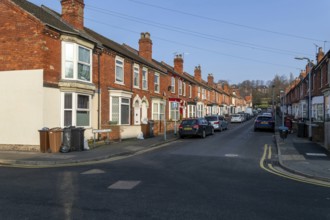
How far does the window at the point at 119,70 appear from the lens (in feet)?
75.3

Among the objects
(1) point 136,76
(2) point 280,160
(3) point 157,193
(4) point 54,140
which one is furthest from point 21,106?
(2) point 280,160

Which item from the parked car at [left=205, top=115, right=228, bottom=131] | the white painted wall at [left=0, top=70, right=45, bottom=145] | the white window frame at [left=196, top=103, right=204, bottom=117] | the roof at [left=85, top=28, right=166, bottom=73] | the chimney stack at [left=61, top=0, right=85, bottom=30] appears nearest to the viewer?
the white painted wall at [left=0, top=70, right=45, bottom=145]

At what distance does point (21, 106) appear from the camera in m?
16.0

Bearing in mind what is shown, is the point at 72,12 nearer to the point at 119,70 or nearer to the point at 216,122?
the point at 119,70

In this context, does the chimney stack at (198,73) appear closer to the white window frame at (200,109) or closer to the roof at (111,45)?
the white window frame at (200,109)

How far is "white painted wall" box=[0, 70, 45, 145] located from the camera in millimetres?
15664

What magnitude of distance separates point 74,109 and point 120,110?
5.41 m

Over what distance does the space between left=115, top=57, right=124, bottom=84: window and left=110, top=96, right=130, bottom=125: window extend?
1.37m

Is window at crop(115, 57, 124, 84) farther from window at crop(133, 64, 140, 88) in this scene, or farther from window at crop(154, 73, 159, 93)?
window at crop(154, 73, 159, 93)

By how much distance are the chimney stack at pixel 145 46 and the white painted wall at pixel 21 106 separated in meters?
17.2

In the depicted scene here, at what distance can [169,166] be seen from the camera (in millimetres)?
11672

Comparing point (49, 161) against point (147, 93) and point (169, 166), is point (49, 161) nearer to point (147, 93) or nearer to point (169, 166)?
point (169, 166)

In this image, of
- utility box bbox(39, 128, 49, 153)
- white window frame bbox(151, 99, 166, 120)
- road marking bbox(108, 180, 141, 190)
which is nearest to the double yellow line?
road marking bbox(108, 180, 141, 190)

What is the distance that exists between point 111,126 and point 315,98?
2145 centimetres
